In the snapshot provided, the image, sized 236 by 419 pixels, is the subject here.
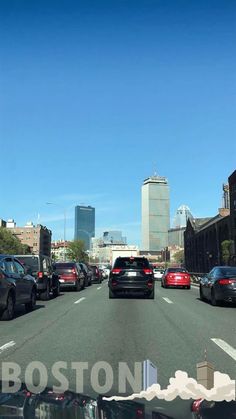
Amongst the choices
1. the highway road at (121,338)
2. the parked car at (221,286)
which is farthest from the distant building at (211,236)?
the highway road at (121,338)

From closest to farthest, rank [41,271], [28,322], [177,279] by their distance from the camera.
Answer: [28,322] < [41,271] < [177,279]

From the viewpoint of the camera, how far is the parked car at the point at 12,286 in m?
13.6

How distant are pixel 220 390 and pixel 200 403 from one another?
13.9 inches

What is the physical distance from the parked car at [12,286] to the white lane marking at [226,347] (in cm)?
586

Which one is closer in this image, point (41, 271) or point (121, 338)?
point (121, 338)

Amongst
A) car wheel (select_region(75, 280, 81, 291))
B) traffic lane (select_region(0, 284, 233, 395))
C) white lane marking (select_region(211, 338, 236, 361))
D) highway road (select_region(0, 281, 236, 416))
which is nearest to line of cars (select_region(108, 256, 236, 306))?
highway road (select_region(0, 281, 236, 416))

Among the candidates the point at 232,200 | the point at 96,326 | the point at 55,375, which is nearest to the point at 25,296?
the point at 96,326

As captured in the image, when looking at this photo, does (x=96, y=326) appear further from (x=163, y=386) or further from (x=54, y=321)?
(x=163, y=386)

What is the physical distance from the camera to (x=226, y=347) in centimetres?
957

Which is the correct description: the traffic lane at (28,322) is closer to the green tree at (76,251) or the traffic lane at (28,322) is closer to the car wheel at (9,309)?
the car wheel at (9,309)

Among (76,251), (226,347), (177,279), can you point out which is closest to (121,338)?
(226,347)

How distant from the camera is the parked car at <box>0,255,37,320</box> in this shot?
13.6 meters

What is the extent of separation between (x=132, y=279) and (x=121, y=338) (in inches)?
441

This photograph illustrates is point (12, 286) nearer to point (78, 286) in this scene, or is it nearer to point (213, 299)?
point (213, 299)
